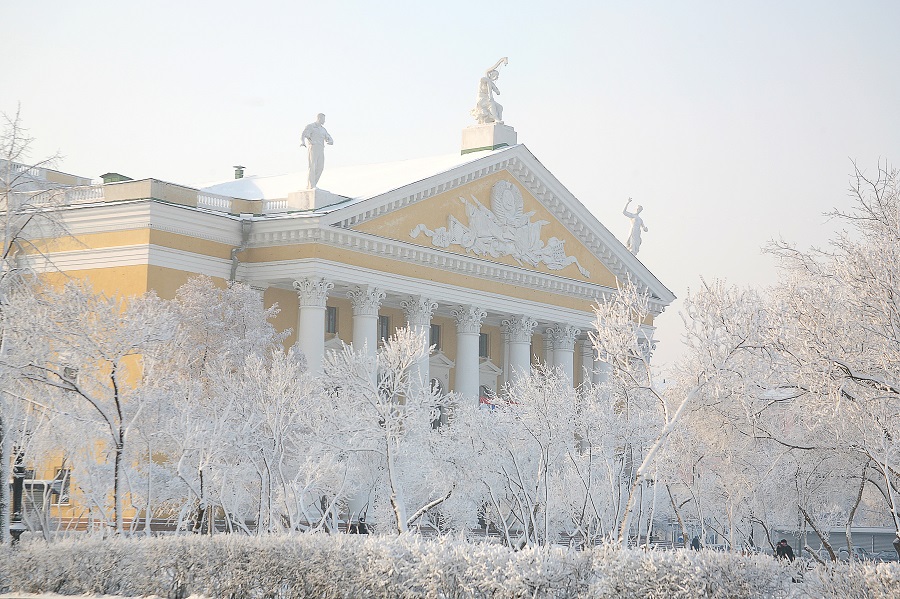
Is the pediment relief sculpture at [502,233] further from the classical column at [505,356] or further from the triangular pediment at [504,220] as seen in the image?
the classical column at [505,356]

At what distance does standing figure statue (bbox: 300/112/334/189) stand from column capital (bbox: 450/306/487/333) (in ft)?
23.6

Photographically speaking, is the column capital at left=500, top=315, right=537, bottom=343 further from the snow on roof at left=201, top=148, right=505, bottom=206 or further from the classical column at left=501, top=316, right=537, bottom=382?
the snow on roof at left=201, top=148, right=505, bottom=206

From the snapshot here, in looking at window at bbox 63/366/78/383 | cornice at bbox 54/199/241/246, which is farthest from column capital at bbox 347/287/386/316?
window at bbox 63/366/78/383

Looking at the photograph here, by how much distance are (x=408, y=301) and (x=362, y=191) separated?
4030mm

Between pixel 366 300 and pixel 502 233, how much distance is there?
691 centimetres

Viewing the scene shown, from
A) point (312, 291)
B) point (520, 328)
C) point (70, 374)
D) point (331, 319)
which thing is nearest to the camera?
point (70, 374)

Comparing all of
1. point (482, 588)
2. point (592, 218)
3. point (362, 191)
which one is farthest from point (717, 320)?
point (592, 218)

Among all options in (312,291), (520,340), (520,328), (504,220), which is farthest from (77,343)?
(520,340)

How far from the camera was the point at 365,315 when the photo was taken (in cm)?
3684

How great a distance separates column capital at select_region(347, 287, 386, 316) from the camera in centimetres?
3684

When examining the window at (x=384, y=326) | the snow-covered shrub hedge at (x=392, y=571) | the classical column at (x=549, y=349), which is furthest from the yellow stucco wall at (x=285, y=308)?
the snow-covered shrub hedge at (x=392, y=571)

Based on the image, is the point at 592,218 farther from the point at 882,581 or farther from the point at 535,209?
the point at 882,581

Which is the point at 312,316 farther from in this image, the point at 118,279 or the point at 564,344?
the point at 564,344

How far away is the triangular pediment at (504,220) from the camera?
37812 millimetres
